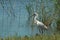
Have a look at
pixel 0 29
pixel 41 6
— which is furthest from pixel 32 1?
pixel 0 29

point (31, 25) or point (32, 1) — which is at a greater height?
point (32, 1)

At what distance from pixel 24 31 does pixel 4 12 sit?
1.54 meters

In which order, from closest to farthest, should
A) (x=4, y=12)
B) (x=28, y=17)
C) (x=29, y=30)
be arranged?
(x=29, y=30) < (x=28, y=17) < (x=4, y=12)

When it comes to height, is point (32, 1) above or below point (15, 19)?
above

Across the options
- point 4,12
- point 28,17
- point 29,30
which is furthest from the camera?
point 4,12

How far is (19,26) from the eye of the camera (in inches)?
339

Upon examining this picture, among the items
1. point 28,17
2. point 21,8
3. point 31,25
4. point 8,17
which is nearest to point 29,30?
point 31,25

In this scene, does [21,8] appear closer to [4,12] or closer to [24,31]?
[4,12]

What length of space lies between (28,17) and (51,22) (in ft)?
2.61

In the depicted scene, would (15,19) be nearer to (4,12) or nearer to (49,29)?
(4,12)

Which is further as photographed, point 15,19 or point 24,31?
point 15,19

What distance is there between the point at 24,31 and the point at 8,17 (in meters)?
1.02

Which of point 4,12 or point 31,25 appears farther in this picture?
point 4,12

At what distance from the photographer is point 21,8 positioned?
31.4 ft
